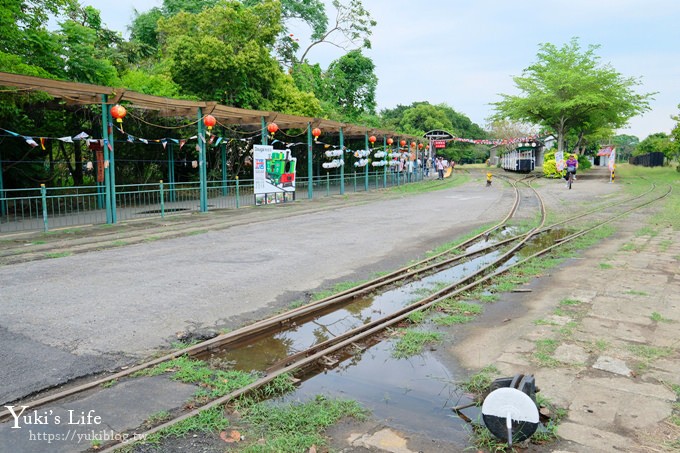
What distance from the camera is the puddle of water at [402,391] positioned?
153 inches

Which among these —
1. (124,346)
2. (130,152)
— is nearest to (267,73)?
A: (130,152)

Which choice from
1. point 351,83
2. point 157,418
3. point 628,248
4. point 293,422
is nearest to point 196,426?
point 157,418

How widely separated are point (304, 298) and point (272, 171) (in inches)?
544

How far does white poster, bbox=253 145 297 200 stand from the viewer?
64.9 feet

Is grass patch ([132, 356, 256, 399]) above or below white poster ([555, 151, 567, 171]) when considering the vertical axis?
below

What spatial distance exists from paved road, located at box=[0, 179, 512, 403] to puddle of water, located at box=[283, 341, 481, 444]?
176 centimetres

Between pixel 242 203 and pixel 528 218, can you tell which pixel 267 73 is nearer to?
pixel 242 203

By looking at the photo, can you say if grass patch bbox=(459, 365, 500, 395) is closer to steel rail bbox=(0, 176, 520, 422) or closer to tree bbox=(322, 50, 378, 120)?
steel rail bbox=(0, 176, 520, 422)

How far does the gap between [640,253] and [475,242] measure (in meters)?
3.45

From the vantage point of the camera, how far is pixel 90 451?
3.35 meters

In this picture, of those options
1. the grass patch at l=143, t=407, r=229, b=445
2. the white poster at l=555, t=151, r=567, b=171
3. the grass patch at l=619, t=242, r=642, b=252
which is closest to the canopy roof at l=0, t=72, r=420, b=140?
the grass patch at l=143, t=407, r=229, b=445

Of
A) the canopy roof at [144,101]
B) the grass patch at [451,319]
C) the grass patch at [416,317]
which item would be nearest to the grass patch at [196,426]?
the grass patch at [416,317]

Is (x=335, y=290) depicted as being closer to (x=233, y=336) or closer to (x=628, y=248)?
(x=233, y=336)

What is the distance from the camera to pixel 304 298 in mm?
7250
